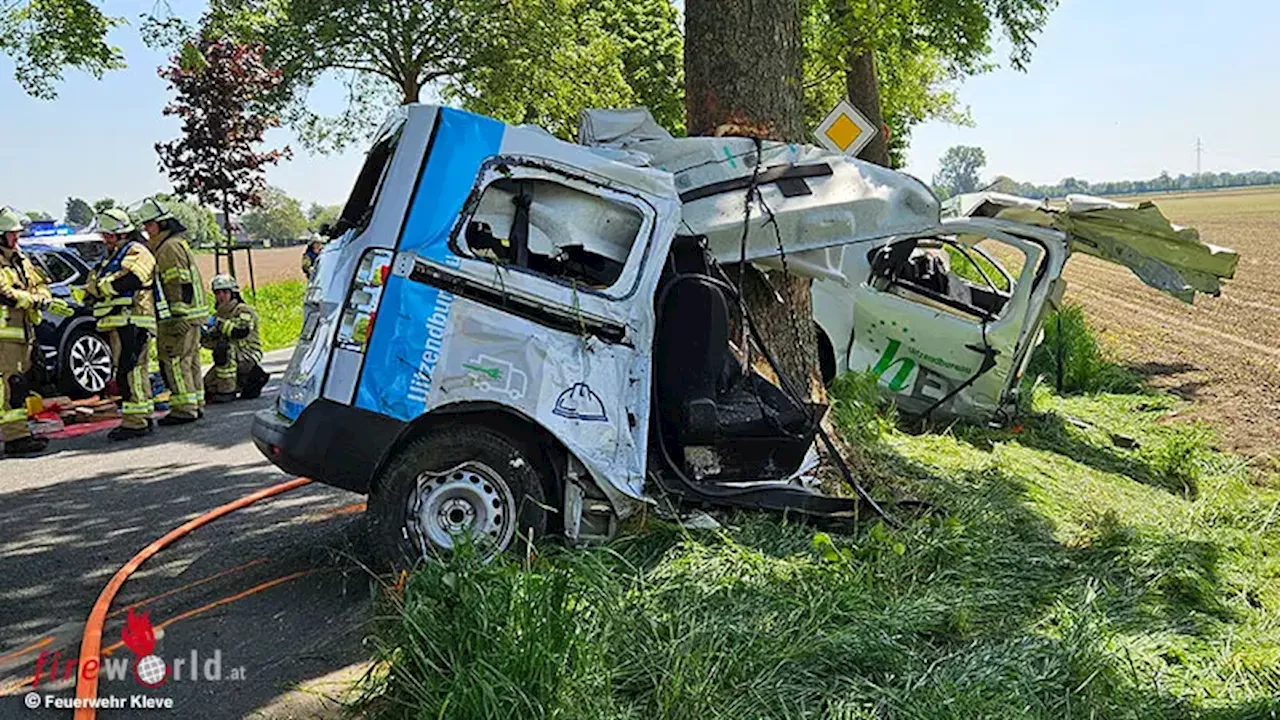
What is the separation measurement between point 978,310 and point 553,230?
18.3 ft

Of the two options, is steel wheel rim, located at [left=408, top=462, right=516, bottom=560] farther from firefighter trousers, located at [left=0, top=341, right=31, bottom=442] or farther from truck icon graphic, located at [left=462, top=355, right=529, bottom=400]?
firefighter trousers, located at [left=0, top=341, right=31, bottom=442]

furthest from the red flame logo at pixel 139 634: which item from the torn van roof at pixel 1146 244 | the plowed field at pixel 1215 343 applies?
the plowed field at pixel 1215 343

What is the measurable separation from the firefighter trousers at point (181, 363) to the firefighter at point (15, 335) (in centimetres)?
100

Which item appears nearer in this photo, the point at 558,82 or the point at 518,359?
the point at 518,359

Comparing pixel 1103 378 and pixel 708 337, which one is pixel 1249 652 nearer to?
pixel 708 337

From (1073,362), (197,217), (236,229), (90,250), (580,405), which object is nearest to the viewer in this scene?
(580,405)

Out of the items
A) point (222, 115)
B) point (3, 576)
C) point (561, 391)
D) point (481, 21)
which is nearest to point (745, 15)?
point (561, 391)

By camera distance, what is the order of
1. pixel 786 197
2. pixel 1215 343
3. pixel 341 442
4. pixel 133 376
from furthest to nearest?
pixel 1215 343
pixel 133 376
pixel 786 197
pixel 341 442

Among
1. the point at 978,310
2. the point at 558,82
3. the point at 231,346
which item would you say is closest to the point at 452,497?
the point at 978,310

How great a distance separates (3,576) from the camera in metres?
5.72

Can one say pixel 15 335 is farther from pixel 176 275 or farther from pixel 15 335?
pixel 176 275

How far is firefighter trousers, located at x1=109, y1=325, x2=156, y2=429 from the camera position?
9570 millimetres

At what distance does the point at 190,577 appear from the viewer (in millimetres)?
5660

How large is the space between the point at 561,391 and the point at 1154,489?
16.6 feet
